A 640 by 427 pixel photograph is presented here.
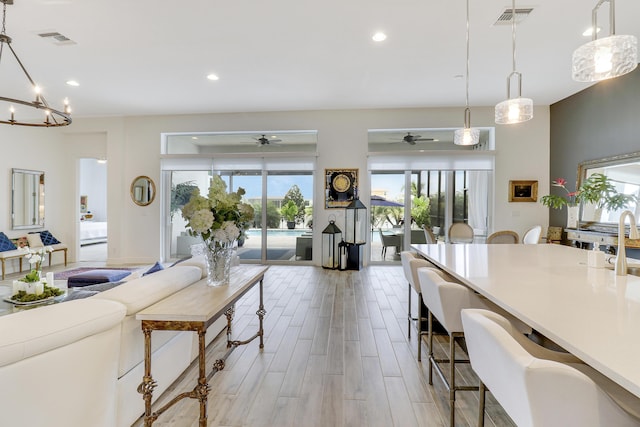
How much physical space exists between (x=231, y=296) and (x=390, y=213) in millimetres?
5201

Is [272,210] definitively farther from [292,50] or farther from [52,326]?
[52,326]

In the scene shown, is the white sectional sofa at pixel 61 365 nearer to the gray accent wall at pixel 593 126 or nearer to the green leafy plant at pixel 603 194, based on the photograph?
the green leafy plant at pixel 603 194

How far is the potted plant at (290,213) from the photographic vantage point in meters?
6.80

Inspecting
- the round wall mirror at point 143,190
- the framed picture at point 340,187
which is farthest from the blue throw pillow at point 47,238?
the framed picture at point 340,187

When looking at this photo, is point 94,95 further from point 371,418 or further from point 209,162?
point 371,418

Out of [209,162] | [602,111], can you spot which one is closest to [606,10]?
[602,111]

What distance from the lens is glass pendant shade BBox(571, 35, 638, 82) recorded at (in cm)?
168

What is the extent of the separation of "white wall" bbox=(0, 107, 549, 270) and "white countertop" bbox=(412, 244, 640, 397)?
3.97 m

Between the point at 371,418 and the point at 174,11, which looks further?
the point at 174,11

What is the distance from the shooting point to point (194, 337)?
2482 millimetres

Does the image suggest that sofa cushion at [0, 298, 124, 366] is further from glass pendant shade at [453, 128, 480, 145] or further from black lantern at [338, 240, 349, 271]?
black lantern at [338, 240, 349, 271]

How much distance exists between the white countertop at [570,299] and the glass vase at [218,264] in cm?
156

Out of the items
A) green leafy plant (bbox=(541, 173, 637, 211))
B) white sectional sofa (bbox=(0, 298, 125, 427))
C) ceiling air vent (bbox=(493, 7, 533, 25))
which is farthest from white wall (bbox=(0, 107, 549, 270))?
white sectional sofa (bbox=(0, 298, 125, 427))

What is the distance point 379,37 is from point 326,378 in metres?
3.62
